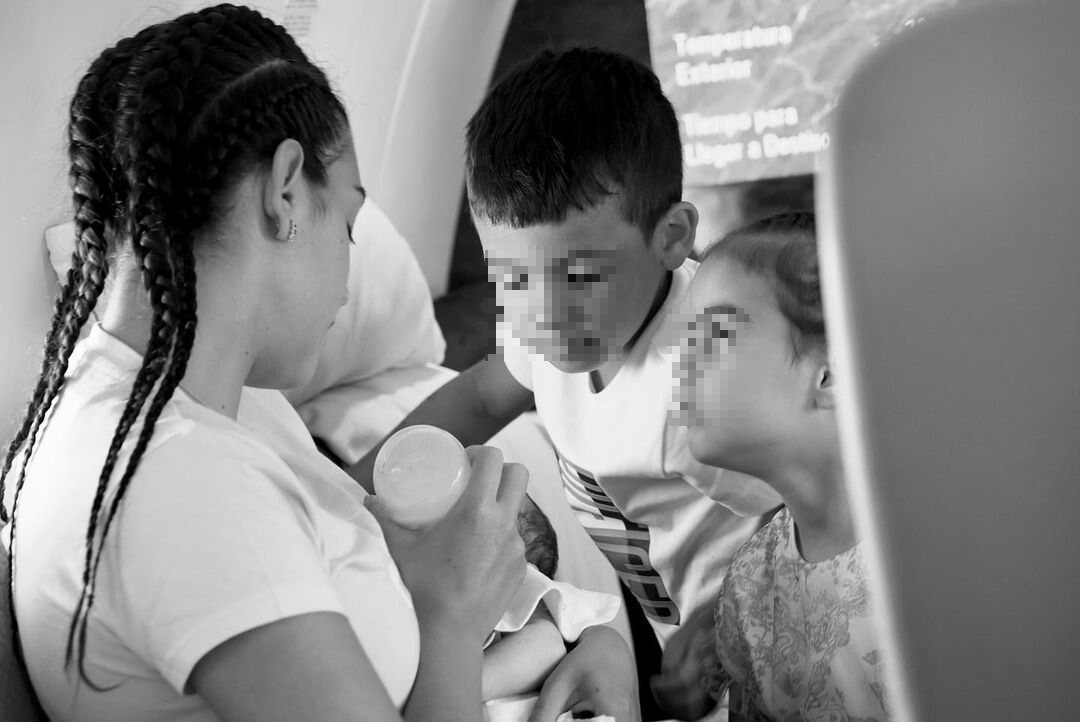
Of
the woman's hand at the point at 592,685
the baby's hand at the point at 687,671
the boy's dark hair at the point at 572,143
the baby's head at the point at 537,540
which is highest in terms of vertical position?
the boy's dark hair at the point at 572,143

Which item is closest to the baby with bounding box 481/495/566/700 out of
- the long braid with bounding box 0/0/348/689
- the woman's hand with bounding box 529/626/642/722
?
the woman's hand with bounding box 529/626/642/722

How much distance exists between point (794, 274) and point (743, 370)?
10cm

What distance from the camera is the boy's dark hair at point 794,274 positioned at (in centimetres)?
98

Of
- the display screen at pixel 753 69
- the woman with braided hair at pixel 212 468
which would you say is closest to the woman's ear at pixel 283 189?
the woman with braided hair at pixel 212 468

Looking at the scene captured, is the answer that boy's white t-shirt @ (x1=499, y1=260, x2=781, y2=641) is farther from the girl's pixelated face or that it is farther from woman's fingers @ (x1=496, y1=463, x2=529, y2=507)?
woman's fingers @ (x1=496, y1=463, x2=529, y2=507)

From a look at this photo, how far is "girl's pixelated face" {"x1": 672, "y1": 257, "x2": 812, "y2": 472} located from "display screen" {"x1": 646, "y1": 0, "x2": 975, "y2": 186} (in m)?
1.34

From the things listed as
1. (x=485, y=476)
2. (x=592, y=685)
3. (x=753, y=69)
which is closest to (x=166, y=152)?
(x=485, y=476)

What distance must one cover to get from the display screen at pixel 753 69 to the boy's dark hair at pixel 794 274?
1.30 metres

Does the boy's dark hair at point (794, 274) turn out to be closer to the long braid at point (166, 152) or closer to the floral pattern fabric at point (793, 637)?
the floral pattern fabric at point (793, 637)

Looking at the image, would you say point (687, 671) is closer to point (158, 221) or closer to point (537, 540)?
point (537, 540)

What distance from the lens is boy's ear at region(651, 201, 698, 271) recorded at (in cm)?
117

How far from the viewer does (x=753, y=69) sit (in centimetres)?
227

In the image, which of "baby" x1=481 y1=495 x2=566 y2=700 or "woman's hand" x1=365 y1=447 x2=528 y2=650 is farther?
"baby" x1=481 y1=495 x2=566 y2=700

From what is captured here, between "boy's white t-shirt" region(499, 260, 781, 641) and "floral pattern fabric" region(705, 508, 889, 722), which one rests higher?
"boy's white t-shirt" region(499, 260, 781, 641)
